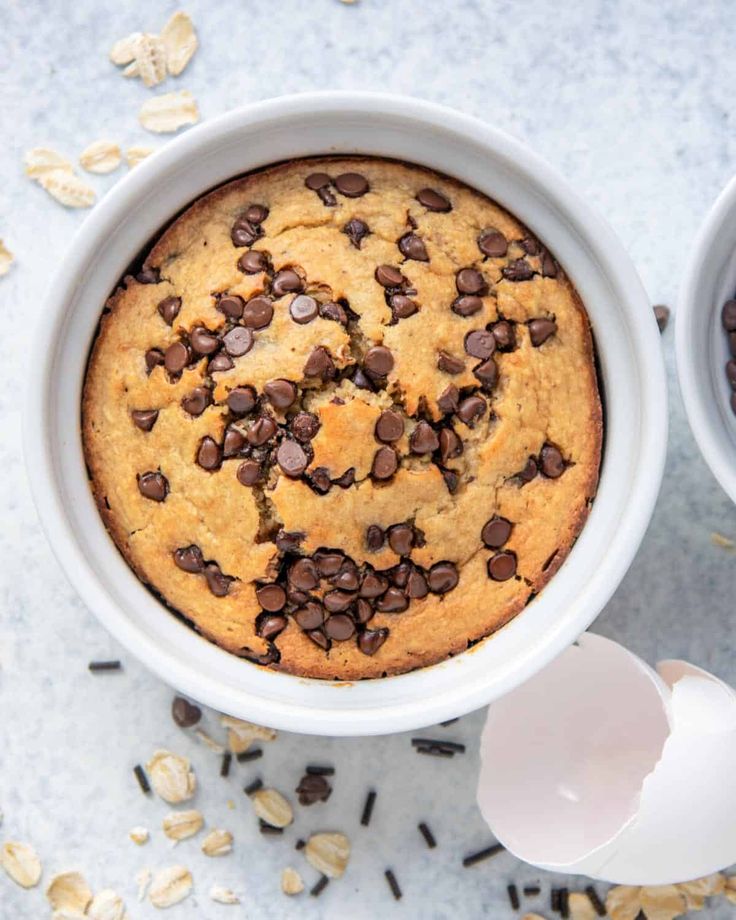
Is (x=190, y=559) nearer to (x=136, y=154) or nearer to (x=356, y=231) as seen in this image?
(x=356, y=231)

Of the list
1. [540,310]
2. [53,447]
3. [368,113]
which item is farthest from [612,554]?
[53,447]

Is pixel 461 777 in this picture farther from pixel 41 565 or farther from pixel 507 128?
pixel 507 128

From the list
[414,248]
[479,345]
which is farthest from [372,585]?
[414,248]

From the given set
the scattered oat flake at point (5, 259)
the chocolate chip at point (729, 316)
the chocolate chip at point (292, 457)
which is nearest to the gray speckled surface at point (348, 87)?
the scattered oat flake at point (5, 259)

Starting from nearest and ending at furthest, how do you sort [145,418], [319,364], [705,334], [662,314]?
[319,364] < [145,418] < [705,334] < [662,314]

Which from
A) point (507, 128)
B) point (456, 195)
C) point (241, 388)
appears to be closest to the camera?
point (241, 388)
